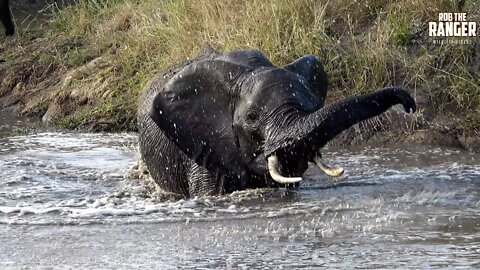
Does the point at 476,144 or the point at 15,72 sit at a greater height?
the point at 15,72

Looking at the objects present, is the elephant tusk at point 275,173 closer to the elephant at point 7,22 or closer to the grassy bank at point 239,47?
the grassy bank at point 239,47

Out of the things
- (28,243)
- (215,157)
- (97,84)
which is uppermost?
(97,84)

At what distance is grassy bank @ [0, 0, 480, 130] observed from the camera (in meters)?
11.4

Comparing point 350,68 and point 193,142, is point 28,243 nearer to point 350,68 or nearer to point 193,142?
point 193,142

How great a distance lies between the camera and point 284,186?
8.38 metres

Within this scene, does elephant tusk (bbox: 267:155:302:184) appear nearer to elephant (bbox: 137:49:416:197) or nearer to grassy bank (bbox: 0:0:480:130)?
elephant (bbox: 137:49:416:197)

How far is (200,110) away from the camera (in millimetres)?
8391

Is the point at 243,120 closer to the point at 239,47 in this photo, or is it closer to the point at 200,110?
the point at 200,110

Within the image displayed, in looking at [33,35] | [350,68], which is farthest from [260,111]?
[33,35]

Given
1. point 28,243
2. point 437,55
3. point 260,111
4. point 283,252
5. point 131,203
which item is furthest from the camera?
point 437,55

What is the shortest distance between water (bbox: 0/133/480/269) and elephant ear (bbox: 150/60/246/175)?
0.38 metres

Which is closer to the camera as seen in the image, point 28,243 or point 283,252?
point 283,252

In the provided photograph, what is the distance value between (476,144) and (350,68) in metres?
1.79

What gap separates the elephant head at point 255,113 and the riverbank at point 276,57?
247 cm
